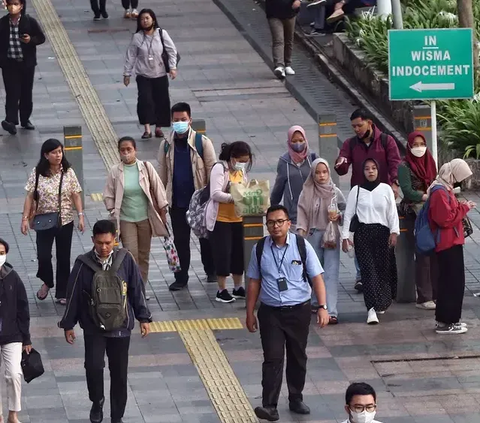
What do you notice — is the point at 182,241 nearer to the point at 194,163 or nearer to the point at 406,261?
the point at 194,163

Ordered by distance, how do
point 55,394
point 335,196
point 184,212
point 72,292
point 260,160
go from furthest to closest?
1. point 260,160
2. point 184,212
3. point 335,196
4. point 55,394
5. point 72,292

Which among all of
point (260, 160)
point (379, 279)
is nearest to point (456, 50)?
point (379, 279)

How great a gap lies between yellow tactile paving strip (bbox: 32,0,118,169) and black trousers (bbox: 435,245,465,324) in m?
6.92

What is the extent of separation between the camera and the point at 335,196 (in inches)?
544

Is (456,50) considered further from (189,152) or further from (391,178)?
(189,152)

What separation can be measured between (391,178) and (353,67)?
864 centimetres

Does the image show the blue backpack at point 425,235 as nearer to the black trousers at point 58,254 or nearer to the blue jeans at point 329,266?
the blue jeans at point 329,266

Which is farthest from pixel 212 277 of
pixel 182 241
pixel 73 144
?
pixel 73 144

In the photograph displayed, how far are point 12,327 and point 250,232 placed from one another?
11.3 ft

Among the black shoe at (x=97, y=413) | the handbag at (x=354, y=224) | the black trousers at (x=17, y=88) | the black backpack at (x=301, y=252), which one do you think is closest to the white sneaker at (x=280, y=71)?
the black trousers at (x=17, y=88)

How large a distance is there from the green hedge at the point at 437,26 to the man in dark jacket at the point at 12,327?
8.39m

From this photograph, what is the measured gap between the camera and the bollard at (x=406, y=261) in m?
14.3

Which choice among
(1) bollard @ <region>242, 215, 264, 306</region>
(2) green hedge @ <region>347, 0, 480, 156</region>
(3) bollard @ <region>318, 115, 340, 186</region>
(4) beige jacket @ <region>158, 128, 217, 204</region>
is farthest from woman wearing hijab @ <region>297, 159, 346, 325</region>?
(2) green hedge @ <region>347, 0, 480, 156</region>

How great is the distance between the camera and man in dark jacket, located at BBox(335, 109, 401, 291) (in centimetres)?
1445
